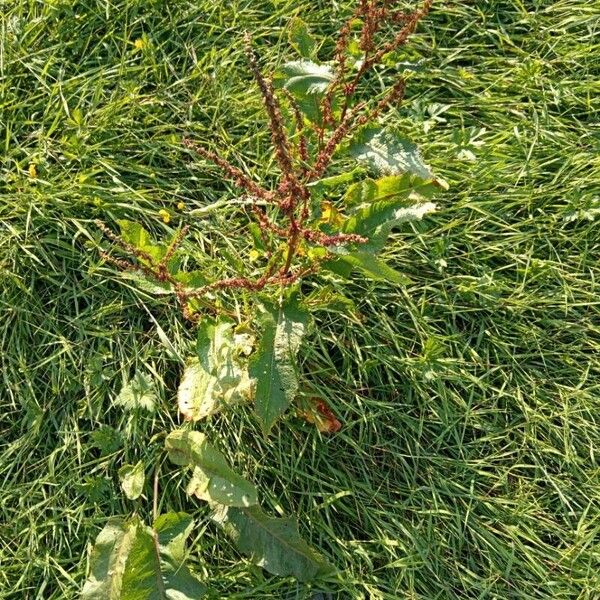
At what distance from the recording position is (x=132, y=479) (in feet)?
7.45

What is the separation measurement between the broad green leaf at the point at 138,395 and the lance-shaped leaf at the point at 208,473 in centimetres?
21

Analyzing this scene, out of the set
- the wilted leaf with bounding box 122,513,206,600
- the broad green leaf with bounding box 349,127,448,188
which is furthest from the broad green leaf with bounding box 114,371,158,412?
the broad green leaf with bounding box 349,127,448,188

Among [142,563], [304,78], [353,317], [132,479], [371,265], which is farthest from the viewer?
[353,317]

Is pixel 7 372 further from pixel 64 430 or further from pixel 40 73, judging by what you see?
pixel 40 73

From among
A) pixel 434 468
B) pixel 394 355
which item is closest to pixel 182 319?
pixel 394 355

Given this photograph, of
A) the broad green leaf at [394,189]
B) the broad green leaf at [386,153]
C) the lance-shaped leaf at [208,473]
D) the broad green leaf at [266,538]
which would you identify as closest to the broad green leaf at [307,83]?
the broad green leaf at [386,153]

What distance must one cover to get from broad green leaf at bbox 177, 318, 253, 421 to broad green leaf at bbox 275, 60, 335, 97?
670 millimetres

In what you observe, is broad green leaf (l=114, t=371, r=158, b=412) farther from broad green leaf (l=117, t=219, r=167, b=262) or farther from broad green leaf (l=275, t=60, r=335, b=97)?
broad green leaf (l=275, t=60, r=335, b=97)

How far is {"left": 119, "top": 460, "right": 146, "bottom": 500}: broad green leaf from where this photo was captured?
2.24 metres

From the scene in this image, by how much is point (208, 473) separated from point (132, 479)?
262 millimetres

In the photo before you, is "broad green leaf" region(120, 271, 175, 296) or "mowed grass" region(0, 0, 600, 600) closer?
"broad green leaf" region(120, 271, 175, 296)

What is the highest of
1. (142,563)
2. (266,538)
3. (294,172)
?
(294,172)

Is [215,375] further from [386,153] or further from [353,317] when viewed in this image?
[386,153]


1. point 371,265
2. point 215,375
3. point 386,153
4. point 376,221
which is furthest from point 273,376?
point 386,153
